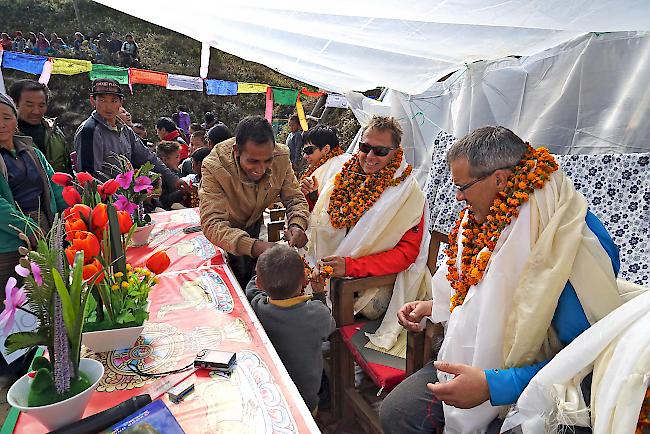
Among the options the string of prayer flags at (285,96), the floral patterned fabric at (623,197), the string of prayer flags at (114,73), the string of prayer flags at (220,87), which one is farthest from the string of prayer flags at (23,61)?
the floral patterned fabric at (623,197)

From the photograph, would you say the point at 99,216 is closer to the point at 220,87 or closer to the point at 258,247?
the point at 258,247

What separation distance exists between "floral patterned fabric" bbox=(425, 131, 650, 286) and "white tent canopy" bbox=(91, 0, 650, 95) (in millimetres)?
707

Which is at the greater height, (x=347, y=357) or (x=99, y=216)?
(x=99, y=216)

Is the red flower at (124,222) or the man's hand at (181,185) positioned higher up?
the red flower at (124,222)

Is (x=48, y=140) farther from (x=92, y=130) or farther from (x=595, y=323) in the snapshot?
(x=595, y=323)

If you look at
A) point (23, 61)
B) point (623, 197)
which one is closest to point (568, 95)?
point (623, 197)

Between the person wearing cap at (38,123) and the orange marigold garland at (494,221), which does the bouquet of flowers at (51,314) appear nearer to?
the orange marigold garland at (494,221)

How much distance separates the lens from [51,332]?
1.04 metres

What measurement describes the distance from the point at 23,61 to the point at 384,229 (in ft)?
31.3

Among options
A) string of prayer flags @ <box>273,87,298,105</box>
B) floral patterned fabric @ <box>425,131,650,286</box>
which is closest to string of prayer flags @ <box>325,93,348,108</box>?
string of prayer flags @ <box>273,87,298,105</box>

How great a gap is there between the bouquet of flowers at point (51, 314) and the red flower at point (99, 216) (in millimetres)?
276

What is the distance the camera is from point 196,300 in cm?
184

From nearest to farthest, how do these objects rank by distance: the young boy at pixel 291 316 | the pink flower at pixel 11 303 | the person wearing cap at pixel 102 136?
the pink flower at pixel 11 303 < the young boy at pixel 291 316 < the person wearing cap at pixel 102 136

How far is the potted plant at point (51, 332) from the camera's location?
98cm
